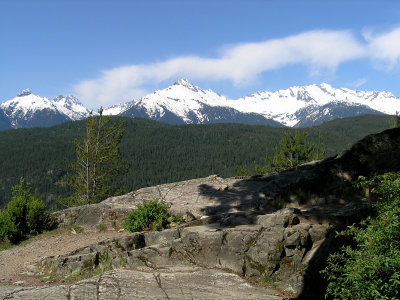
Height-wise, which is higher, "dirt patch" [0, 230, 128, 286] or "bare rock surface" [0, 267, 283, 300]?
"bare rock surface" [0, 267, 283, 300]

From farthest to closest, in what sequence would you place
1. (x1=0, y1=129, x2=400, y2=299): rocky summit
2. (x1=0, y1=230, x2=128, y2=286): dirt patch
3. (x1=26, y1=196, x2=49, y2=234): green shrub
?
(x1=26, y1=196, x2=49, y2=234): green shrub
(x1=0, y1=230, x2=128, y2=286): dirt patch
(x1=0, y1=129, x2=400, y2=299): rocky summit

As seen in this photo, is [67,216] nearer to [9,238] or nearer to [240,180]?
[9,238]

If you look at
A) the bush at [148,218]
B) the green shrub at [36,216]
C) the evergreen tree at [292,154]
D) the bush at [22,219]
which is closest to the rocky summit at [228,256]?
the bush at [148,218]

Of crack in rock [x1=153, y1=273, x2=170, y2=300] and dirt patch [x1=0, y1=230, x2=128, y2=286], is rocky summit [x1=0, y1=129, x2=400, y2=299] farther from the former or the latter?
dirt patch [x1=0, y1=230, x2=128, y2=286]

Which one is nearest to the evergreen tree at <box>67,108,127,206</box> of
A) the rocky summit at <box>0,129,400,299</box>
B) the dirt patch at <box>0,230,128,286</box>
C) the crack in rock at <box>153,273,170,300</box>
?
the dirt patch at <box>0,230,128,286</box>

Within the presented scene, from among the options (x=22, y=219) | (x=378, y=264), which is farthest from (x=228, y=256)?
(x=22, y=219)

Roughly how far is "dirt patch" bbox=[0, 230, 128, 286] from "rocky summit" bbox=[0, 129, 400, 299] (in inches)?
29.0

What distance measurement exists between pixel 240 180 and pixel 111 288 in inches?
515

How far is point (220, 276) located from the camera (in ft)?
33.6

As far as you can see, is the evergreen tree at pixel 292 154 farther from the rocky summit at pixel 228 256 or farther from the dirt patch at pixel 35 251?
the dirt patch at pixel 35 251

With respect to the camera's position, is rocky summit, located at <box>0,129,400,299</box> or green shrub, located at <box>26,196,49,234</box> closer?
rocky summit, located at <box>0,129,400,299</box>

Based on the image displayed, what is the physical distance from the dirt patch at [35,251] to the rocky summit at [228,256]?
0.74 m

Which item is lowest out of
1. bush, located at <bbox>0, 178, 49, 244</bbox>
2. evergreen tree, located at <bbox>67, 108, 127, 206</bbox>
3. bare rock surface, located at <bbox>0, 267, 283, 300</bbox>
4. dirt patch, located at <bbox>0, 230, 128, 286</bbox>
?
dirt patch, located at <bbox>0, 230, 128, 286</bbox>

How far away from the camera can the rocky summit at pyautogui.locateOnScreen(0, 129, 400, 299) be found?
9156 millimetres
